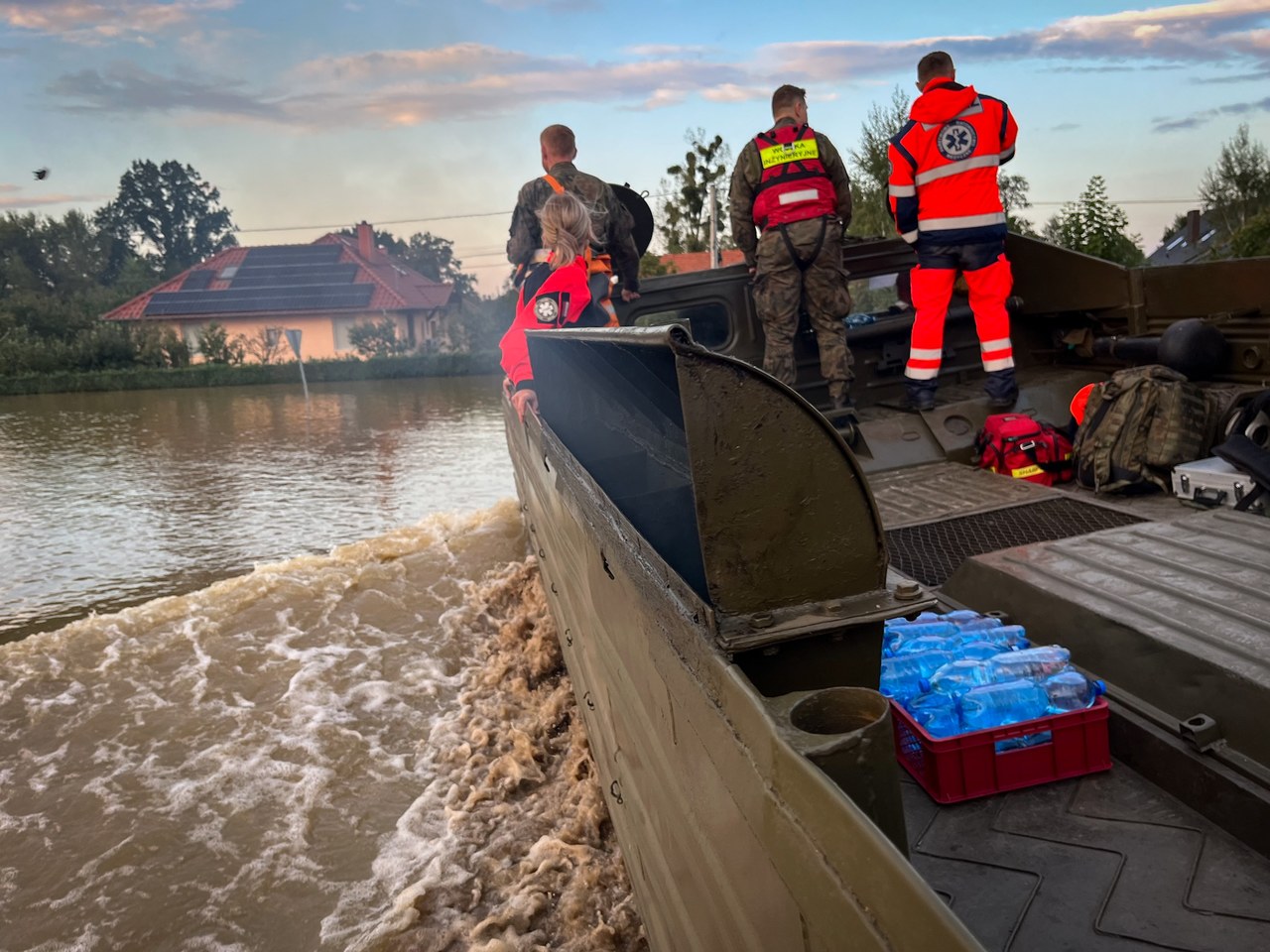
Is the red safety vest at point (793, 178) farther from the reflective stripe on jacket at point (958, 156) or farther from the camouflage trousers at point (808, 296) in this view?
the reflective stripe on jacket at point (958, 156)

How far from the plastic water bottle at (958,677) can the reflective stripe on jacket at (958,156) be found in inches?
149

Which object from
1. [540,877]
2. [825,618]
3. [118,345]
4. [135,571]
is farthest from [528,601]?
[118,345]

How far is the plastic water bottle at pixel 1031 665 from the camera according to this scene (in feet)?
7.06

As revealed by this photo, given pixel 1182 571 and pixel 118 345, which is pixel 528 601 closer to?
pixel 1182 571

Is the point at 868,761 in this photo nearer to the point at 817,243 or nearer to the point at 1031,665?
the point at 1031,665

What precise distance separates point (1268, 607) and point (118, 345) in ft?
104

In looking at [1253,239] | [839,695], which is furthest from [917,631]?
[1253,239]

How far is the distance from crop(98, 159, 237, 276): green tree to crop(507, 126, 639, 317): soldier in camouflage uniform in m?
63.1

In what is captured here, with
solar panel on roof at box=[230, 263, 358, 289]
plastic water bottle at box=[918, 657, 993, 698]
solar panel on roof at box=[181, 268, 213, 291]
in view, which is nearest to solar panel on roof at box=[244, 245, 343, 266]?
solar panel on roof at box=[230, 263, 358, 289]

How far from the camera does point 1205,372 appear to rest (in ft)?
15.0

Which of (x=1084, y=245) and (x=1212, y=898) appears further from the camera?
(x=1084, y=245)

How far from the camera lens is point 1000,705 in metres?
2.04

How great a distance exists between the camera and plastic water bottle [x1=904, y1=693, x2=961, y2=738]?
2.03 m

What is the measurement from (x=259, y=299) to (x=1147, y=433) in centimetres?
4054
